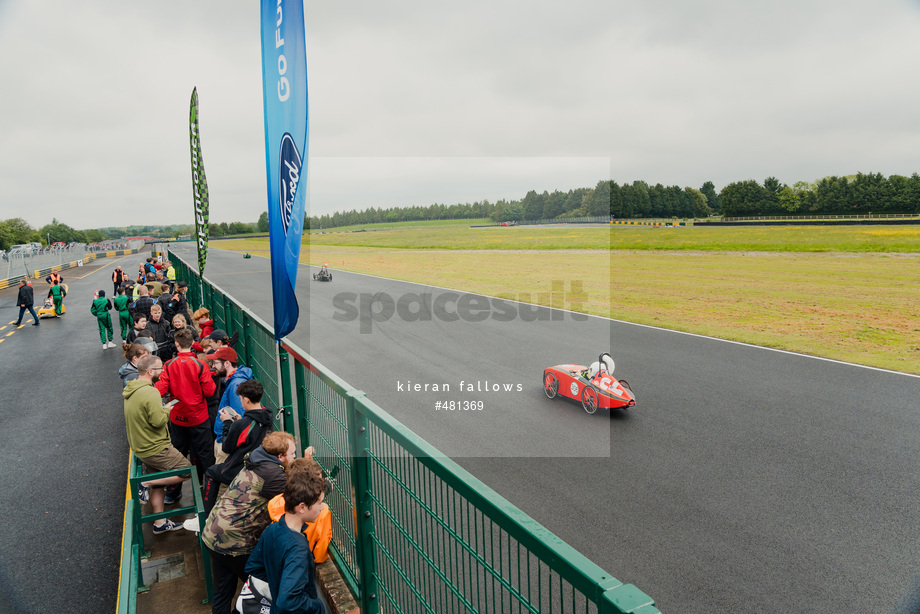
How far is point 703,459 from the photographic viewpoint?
717 cm

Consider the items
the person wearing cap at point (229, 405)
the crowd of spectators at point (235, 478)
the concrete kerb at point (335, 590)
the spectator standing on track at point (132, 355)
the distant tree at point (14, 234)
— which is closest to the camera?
the crowd of spectators at point (235, 478)

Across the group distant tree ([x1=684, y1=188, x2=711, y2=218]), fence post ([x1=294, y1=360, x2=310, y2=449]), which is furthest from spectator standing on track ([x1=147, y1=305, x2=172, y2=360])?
distant tree ([x1=684, y1=188, x2=711, y2=218])

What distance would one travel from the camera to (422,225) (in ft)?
262

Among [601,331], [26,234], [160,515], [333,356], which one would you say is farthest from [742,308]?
[26,234]

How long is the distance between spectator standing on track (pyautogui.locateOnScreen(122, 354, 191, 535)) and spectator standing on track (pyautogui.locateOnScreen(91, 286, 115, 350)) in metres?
9.35

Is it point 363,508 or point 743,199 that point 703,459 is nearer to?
point 363,508

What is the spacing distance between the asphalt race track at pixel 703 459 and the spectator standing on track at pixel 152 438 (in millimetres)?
3591

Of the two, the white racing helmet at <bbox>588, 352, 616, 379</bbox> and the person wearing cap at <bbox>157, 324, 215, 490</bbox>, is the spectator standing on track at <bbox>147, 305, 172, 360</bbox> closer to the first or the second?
the person wearing cap at <bbox>157, 324, 215, 490</bbox>

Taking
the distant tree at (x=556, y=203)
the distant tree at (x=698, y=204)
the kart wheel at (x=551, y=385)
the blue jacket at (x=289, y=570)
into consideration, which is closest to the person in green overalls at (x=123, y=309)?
the kart wheel at (x=551, y=385)

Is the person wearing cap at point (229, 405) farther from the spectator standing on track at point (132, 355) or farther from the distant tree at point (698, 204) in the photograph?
the distant tree at point (698, 204)

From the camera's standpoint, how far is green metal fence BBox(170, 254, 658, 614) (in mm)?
1556

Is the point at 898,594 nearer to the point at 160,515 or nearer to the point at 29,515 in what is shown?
the point at 160,515

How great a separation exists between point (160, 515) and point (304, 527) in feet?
7.73

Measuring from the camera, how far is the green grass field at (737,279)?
15.3 metres
